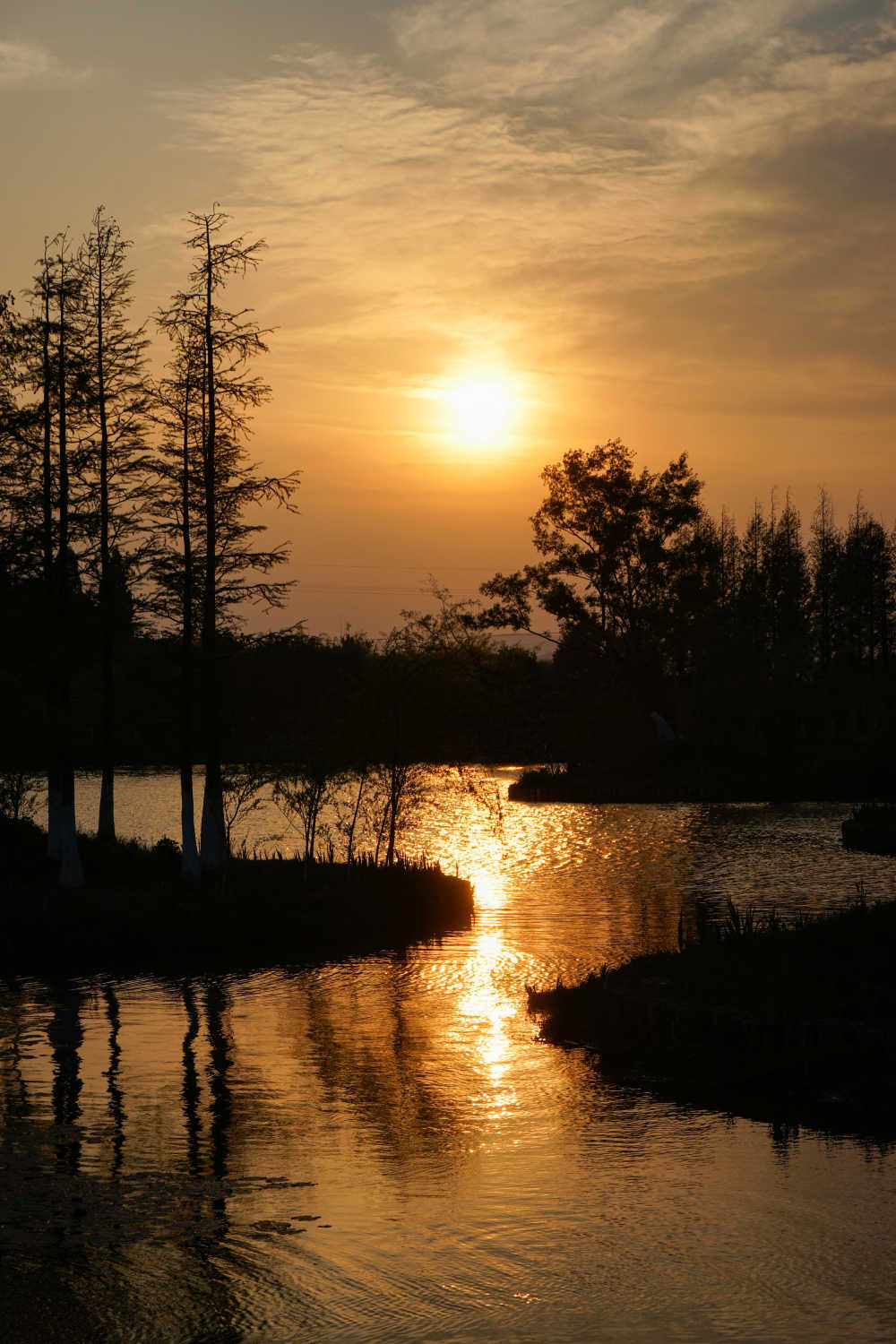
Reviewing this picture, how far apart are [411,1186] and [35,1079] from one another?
22.6 ft

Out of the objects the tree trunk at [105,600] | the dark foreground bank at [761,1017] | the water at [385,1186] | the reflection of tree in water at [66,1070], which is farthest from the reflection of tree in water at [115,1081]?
the tree trunk at [105,600]

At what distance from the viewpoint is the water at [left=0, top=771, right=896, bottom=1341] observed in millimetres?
11180

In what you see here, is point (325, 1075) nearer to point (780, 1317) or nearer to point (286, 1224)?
point (286, 1224)

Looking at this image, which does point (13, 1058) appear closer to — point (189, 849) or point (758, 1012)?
point (758, 1012)

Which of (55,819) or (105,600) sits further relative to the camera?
(105,600)

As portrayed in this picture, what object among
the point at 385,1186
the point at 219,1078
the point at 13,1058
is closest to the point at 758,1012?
the point at 385,1186

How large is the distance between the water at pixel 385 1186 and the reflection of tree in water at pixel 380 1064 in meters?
0.07

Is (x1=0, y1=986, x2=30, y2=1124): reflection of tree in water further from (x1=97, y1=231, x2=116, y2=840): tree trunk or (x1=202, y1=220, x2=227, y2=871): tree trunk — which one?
(x1=97, y1=231, x2=116, y2=840): tree trunk

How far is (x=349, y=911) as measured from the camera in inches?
1326

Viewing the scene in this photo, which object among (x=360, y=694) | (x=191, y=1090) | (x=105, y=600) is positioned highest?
(x=105, y=600)

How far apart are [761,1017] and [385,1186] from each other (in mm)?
7405

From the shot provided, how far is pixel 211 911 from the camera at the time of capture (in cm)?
3175

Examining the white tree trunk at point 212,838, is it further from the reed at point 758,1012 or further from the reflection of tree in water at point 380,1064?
the reed at point 758,1012

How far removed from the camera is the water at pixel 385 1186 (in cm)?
1118
